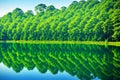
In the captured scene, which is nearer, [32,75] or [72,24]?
[32,75]

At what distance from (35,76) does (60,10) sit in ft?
219

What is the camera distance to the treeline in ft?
158

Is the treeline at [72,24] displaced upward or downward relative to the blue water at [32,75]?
upward

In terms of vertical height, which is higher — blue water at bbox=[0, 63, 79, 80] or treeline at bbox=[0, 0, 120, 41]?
treeline at bbox=[0, 0, 120, 41]

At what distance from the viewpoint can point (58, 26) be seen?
211 ft

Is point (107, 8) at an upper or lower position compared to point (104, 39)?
upper

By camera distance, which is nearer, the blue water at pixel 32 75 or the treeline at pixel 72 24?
the blue water at pixel 32 75

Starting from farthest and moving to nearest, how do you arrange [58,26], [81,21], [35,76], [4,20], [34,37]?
[4,20] → [34,37] → [58,26] → [81,21] → [35,76]

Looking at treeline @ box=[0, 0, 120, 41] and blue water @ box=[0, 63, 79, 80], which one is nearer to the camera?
blue water @ box=[0, 63, 79, 80]

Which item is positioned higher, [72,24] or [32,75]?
[72,24]

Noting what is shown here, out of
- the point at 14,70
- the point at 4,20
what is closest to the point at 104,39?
the point at 14,70

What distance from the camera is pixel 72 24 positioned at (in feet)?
202

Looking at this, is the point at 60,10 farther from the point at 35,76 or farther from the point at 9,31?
the point at 35,76

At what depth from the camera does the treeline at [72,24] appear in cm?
4813
